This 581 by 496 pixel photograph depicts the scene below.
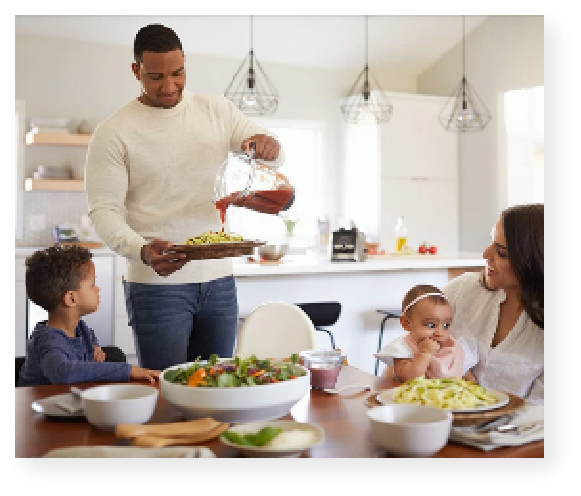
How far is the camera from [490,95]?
4832 mm

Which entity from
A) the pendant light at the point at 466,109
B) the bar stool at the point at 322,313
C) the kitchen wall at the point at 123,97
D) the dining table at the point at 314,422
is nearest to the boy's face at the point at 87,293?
the dining table at the point at 314,422

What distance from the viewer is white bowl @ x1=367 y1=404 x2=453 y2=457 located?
2.77ft

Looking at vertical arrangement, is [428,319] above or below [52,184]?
below

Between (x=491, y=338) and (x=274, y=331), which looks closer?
(x=491, y=338)

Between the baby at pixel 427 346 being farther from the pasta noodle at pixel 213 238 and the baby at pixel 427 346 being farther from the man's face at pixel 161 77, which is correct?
the man's face at pixel 161 77

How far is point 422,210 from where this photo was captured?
5340mm

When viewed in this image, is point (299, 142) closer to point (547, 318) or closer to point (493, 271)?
point (493, 271)

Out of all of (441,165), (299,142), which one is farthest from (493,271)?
(441,165)

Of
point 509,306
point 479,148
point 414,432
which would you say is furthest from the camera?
point 479,148

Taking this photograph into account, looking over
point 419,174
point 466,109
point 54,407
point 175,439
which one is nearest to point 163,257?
point 54,407

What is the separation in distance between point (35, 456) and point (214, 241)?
19.7 inches

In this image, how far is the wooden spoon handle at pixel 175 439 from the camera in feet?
2.90

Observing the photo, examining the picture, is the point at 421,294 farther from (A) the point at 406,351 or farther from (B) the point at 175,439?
(B) the point at 175,439

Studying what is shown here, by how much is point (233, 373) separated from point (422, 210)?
4499mm
